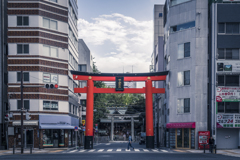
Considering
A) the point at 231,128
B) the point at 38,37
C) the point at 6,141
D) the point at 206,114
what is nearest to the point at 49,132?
the point at 6,141

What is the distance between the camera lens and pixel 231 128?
3975 cm

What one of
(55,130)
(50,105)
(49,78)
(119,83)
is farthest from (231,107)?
(49,78)

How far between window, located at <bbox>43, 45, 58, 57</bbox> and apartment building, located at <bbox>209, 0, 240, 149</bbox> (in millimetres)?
20226

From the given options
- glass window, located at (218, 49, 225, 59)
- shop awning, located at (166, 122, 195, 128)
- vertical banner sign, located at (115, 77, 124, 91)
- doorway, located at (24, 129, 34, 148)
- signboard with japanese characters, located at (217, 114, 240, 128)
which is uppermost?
glass window, located at (218, 49, 225, 59)

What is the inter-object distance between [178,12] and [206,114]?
44.2 ft

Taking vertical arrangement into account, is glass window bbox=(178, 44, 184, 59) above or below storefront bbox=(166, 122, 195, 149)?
above

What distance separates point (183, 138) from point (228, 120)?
593cm

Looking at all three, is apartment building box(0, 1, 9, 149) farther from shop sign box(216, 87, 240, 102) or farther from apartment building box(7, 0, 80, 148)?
shop sign box(216, 87, 240, 102)

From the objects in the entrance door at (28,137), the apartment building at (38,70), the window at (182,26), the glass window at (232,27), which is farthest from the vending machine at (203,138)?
the entrance door at (28,137)

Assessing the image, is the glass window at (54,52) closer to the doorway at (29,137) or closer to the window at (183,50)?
the doorway at (29,137)

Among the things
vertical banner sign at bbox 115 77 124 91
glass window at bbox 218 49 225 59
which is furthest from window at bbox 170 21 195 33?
vertical banner sign at bbox 115 77 124 91

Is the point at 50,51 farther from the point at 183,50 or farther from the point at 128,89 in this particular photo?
the point at 183,50

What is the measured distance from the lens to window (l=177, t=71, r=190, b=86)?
41.4 metres

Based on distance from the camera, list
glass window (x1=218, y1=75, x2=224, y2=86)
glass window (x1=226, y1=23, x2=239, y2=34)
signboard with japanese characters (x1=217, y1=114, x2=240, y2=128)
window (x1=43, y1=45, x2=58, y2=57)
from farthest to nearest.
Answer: window (x1=43, y1=45, x2=58, y2=57)
glass window (x1=226, y1=23, x2=239, y2=34)
glass window (x1=218, y1=75, x2=224, y2=86)
signboard with japanese characters (x1=217, y1=114, x2=240, y2=128)
